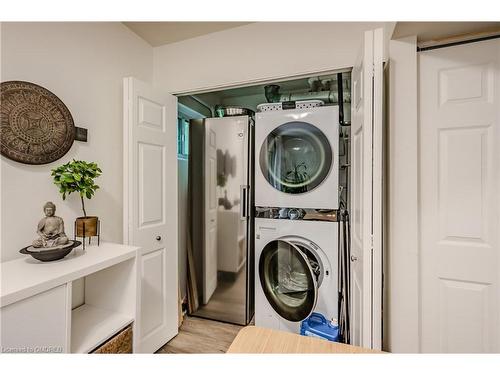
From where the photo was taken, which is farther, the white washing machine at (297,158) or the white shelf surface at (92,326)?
the white washing machine at (297,158)

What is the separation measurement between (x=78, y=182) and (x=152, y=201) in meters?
0.55

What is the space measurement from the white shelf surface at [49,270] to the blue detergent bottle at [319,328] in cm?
129

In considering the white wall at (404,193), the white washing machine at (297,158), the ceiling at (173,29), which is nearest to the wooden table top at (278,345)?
the white wall at (404,193)

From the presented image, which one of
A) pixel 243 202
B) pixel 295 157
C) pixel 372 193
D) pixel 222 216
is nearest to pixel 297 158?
pixel 295 157

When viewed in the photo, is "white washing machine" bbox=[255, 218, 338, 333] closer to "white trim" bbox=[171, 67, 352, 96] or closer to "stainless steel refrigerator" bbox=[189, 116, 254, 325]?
"stainless steel refrigerator" bbox=[189, 116, 254, 325]

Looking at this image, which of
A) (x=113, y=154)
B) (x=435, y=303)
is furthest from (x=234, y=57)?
(x=435, y=303)

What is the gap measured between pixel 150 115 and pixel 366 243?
5.43 ft

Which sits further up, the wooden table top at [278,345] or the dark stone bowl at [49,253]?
the dark stone bowl at [49,253]

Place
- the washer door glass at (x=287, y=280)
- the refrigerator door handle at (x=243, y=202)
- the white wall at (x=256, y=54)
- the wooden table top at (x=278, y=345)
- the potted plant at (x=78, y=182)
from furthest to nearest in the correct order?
the refrigerator door handle at (x=243, y=202) → the washer door glass at (x=287, y=280) → the white wall at (x=256, y=54) → the potted plant at (x=78, y=182) → the wooden table top at (x=278, y=345)

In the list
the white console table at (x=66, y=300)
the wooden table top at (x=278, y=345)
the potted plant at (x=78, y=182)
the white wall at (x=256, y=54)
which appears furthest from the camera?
the white wall at (x=256, y=54)

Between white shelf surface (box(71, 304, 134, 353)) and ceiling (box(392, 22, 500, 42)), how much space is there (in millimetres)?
2068

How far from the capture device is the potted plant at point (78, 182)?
1252 mm

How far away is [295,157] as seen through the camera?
1.97 m

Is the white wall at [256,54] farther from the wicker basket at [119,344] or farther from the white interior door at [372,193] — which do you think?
the wicker basket at [119,344]
